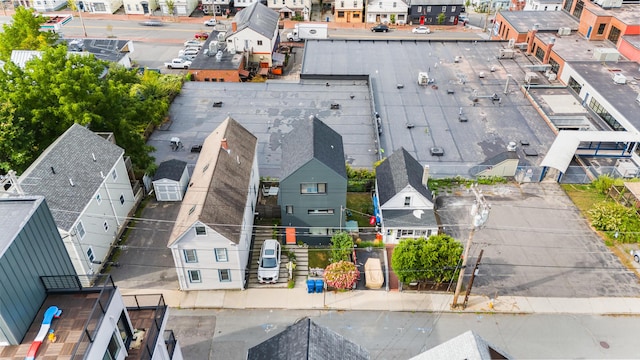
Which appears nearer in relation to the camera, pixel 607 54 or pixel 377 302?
pixel 377 302

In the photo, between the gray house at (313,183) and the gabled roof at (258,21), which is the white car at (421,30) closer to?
the gabled roof at (258,21)

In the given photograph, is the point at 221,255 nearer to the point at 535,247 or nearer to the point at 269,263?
the point at 269,263

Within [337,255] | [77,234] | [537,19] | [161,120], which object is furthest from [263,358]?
[537,19]

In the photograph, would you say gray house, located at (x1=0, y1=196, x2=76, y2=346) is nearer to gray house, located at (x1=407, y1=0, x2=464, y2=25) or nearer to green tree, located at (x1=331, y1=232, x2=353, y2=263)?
green tree, located at (x1=331, y1=232, x2=353, y2=263)

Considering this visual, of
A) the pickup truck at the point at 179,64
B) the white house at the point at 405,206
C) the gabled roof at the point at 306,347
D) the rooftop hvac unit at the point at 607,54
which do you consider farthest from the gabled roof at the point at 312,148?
the rooftop hvac unit at the point at 607,54

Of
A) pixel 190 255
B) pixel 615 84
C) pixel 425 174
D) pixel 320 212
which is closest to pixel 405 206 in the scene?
pixel 425 174

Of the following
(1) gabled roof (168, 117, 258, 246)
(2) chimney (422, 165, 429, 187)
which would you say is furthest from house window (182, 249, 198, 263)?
(2) chimney (422, 165, 429, 187)
